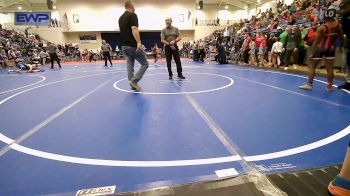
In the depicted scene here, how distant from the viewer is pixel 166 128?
288cm

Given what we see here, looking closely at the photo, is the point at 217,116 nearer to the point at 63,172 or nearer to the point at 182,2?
the point at 63,172

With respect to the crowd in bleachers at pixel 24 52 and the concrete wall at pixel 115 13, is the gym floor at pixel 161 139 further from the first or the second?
the concrete wall at pixel 115 13

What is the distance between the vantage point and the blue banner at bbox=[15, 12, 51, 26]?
69.4 feet

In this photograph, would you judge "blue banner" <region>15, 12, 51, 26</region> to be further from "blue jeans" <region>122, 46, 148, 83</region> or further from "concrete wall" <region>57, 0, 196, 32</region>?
"blue jeans" <region>122, 46, 148, 83</region>

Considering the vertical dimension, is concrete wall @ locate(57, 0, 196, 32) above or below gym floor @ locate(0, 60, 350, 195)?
above

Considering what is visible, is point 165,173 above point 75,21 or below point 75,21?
below

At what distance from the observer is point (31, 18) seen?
21375 millimetres

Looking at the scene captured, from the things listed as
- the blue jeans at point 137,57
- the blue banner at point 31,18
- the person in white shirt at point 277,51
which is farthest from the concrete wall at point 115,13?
the blue jeans at point 137,57

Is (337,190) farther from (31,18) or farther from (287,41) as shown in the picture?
(31,18)

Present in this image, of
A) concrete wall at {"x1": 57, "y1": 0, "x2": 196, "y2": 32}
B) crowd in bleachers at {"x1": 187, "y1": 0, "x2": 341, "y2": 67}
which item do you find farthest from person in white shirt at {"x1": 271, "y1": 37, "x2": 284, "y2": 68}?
concrete wall at {"x1": 57, "y1": 0, "x2": 196, "y2": 32}

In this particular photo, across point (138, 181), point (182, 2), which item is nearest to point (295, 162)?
point (138, 181)

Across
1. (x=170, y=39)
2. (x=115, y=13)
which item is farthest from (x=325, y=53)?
(x=115, y=13)

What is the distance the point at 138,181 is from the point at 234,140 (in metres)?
1.11

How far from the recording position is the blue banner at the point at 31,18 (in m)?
21.2
